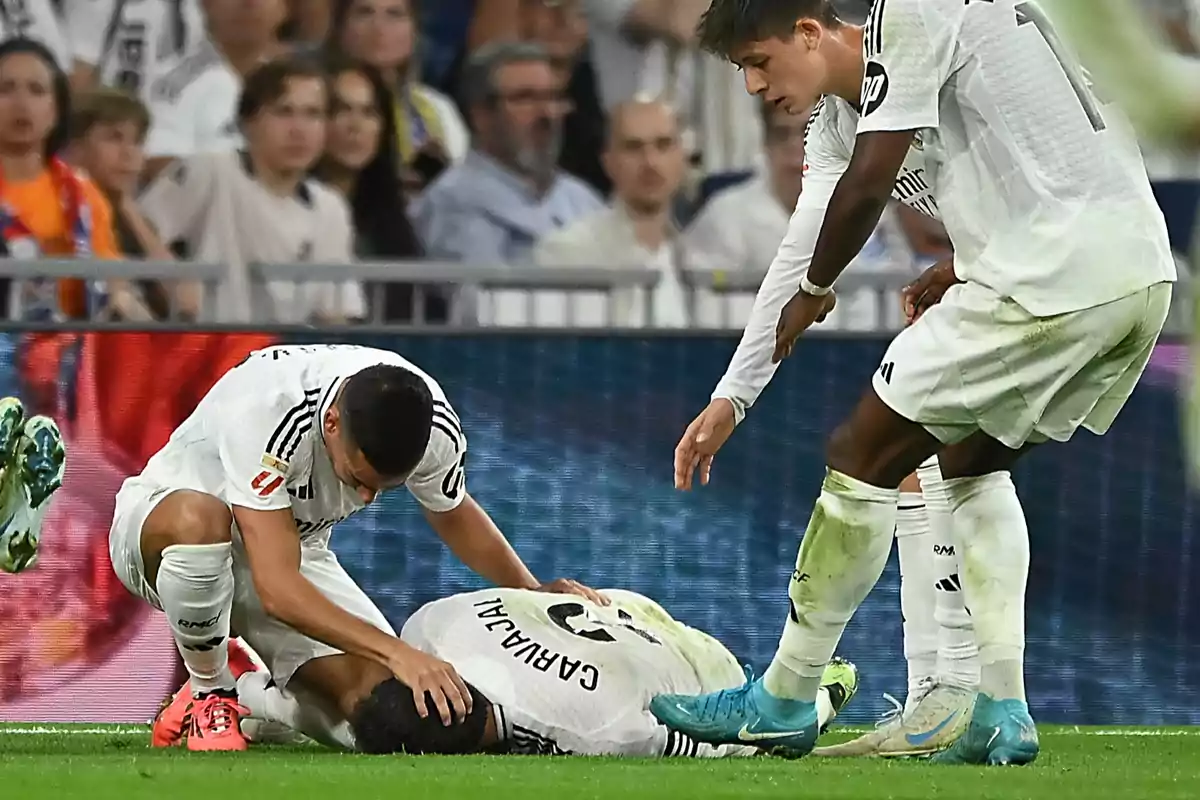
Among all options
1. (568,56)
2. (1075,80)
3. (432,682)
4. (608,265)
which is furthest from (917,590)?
(568,56)

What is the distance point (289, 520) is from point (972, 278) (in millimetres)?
1555

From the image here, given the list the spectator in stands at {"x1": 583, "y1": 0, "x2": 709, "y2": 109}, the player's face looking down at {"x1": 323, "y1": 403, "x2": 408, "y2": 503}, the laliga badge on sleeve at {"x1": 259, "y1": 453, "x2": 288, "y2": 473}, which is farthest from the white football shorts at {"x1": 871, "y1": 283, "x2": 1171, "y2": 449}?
the spectator in stands at {"x1": 583, "y1": 0, "x2": 709, "y2": 109}

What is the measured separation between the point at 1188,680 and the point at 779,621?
1.30 metres

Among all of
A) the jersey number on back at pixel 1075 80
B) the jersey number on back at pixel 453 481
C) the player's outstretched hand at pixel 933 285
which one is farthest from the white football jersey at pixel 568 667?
the jersey number on back at pixel 1075 80

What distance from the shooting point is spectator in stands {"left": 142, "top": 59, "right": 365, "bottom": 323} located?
718 centimetres

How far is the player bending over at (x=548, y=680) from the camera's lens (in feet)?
13.1

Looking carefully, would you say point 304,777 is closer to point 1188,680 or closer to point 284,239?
point 1188,680

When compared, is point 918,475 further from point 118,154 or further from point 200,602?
point 118,154

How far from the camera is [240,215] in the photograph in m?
7.22

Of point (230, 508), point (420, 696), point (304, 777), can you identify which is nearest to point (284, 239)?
point (230, 508)

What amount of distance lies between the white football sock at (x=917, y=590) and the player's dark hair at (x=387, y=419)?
50.5 inches

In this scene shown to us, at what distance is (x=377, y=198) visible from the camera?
24.2ft

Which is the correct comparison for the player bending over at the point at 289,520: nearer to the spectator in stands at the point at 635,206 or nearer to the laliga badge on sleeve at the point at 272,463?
the laliga badge on sleeve at the point at 272,463

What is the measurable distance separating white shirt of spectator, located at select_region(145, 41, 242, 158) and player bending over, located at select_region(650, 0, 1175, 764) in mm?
4130
